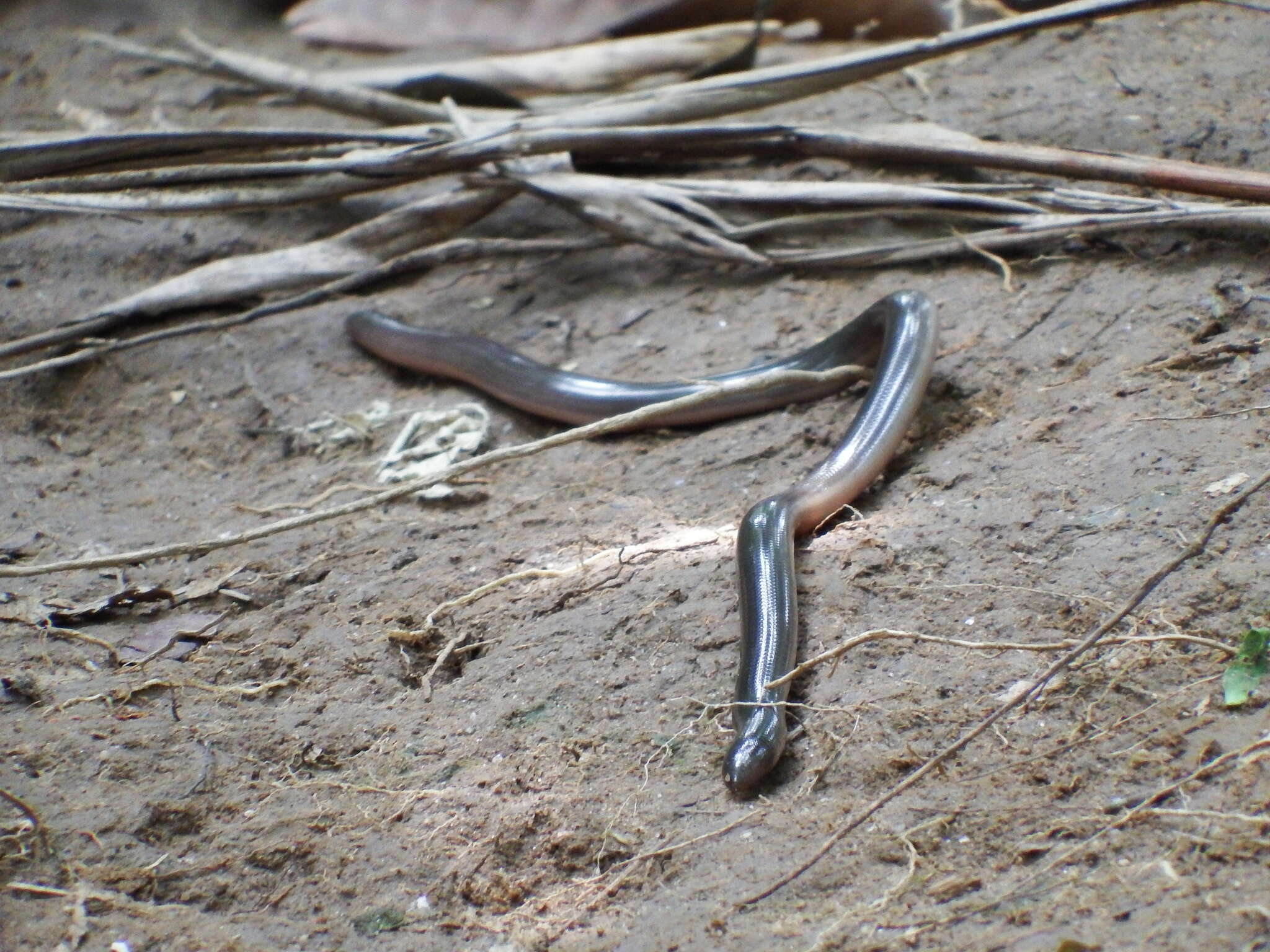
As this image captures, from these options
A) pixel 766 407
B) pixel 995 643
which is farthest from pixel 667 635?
pixel 766 407

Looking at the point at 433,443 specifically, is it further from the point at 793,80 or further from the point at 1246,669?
the point at 1246,669

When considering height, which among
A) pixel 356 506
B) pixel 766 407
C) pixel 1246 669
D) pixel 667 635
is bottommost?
pixel 667 635

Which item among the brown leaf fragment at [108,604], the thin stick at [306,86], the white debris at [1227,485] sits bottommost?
the brown leaf fragment at [108,604]

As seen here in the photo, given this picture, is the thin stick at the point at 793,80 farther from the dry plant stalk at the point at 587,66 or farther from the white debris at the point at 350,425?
the white debris at the point at 350,425

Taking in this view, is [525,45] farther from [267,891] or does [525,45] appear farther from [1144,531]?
[267,891]

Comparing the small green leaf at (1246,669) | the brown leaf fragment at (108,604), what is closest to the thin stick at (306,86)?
the brown leaf fragment at (108,604)

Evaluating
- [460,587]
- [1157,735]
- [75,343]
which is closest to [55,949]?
[460,587]

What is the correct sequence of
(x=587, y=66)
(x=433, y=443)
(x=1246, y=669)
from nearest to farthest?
(x=1246, y=669) → (x=433, y=443) → (x=587, y=66)
